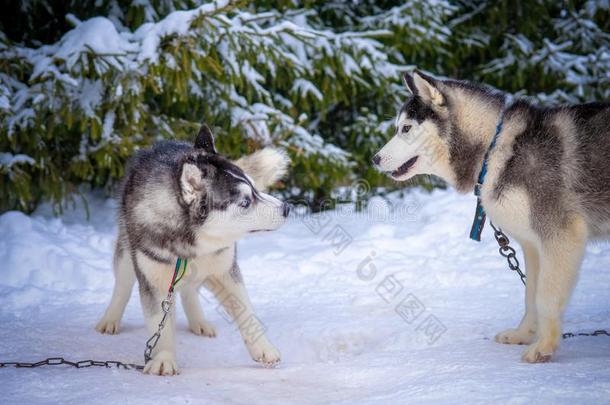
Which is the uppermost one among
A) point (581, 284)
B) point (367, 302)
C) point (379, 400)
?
point (379, 400)

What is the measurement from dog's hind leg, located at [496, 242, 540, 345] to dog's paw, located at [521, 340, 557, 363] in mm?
451

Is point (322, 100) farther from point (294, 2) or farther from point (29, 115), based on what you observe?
point (29, 115)

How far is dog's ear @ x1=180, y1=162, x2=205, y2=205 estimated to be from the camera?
3373 mm

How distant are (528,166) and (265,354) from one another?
1.88m

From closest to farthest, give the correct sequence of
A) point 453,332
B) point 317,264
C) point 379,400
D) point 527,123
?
point 379,400 < point 527,123 < point 453,332 < point 317,264

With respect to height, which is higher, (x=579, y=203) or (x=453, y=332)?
(x=579, y=203)

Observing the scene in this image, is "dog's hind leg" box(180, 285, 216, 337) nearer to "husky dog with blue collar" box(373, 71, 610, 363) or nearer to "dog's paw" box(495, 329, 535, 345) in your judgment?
"husky dog with blue collar" box(373, 71, 610, 363)

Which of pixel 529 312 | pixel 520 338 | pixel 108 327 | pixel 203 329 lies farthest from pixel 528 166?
pixel 108 327

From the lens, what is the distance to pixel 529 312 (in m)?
3.73

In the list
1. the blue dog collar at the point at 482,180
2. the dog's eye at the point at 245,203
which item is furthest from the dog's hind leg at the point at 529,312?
the dog's eye at the point at 245,203

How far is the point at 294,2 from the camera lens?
7.43 meters

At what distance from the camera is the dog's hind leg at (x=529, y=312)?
3.69 m

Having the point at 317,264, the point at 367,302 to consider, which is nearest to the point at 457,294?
the point at 367,302

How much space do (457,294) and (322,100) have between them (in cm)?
359
